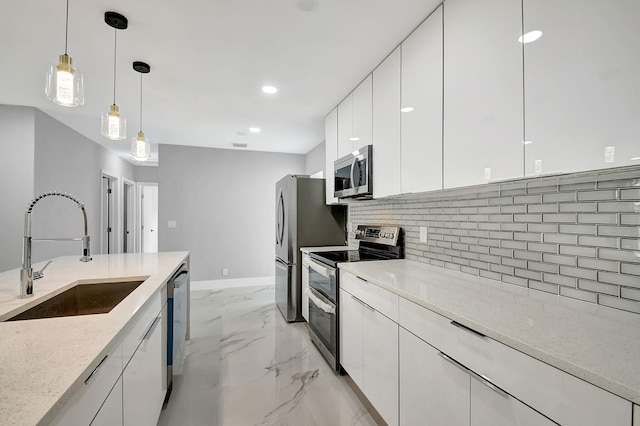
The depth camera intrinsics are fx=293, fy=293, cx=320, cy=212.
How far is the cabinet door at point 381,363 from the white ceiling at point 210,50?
1789mm

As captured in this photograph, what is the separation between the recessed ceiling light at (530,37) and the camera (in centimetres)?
112

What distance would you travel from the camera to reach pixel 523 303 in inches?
49.0

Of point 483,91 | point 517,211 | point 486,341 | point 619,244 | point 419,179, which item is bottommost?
point 486,341

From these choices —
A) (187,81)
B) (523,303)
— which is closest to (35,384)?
(523,303)

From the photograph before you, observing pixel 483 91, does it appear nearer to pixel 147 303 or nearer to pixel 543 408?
pixel 543 408

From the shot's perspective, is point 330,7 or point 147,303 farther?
point 330,7

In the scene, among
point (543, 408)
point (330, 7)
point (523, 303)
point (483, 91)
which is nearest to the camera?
point (543, 408)

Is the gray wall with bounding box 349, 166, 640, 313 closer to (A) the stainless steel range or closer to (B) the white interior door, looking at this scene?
(A) the stainless steel range

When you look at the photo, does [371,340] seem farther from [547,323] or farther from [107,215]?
[107,215]

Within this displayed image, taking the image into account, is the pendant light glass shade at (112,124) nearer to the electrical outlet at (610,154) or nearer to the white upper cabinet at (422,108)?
the white upper cabinet at (422,108)

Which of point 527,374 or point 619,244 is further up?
point 619,244

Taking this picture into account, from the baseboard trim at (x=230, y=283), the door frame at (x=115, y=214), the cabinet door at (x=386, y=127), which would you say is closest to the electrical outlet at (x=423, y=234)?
the cabinet door at (x=386, y=127)

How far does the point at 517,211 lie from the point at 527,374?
905mm

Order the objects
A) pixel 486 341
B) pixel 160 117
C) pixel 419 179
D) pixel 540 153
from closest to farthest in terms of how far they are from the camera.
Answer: pixel 486 341 → pixel 540 153 → pixel 419 179 → pixel 160 117
